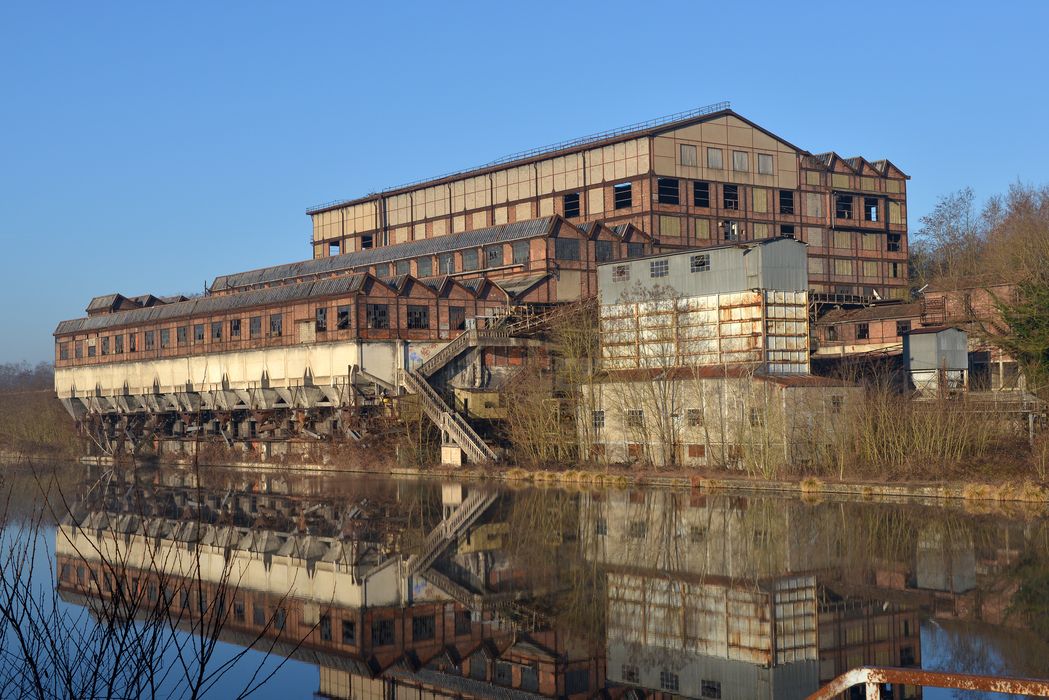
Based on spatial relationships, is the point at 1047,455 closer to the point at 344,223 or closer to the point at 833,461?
the point at 833,461

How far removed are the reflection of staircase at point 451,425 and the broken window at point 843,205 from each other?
3647 cm

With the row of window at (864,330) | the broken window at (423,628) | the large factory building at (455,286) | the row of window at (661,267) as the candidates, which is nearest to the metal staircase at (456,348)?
the large factory building at (455,286)

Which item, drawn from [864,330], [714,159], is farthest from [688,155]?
[864,330]

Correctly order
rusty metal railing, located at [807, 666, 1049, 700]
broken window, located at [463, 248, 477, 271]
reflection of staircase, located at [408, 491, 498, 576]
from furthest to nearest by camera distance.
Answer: broken window, located at [463, 248, 477, 271]
reflection of staircase, located at [408, 491, 498, 576]
rusty metal railing, located at [807, 666, 1049, 700]

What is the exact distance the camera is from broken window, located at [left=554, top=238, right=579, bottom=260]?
58.1m

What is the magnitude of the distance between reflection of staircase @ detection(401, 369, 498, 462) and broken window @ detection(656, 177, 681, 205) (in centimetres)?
2243

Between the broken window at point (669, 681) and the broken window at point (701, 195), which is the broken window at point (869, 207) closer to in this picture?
the broken window at point (701, 195)

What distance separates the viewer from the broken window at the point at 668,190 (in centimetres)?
6531

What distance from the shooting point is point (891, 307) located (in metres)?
58.1

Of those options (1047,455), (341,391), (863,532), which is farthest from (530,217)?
(863,532)

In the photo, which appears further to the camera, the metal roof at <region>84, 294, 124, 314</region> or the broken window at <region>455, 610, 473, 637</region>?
the metal roof at <region>84, 294, 124, 314</region>

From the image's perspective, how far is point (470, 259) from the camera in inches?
2484

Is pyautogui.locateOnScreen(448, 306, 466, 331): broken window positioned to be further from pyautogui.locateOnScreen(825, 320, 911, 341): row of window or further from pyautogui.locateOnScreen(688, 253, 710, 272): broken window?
pyautogui.locateOnScreen(825, 320, 911, 341): row of window

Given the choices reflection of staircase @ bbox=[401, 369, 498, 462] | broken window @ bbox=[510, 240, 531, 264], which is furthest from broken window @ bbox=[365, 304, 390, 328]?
broken window @ bbox=[510, 240, 531, 264]
